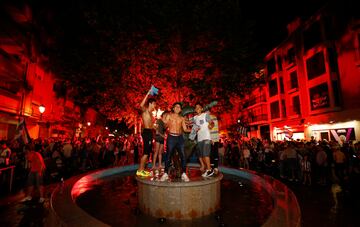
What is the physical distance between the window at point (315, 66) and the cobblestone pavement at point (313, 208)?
66.0 feet

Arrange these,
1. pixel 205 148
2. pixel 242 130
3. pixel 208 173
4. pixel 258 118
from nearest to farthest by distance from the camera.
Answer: pixel 208 173 < pixel 205 148 < pixel 242 130 < pixel 258 118

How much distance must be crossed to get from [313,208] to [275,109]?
31491 mm

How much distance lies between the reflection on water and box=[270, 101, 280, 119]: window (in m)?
28.2

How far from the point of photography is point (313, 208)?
6.70 m

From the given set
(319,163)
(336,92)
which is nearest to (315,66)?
(336,92)

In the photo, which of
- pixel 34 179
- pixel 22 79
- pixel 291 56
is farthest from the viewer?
pixel 291 56

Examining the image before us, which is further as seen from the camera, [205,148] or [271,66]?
[271,66]

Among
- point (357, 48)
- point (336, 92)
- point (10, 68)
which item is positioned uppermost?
point (357, 48)

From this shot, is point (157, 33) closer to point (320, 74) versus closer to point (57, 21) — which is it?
point (57, 21)

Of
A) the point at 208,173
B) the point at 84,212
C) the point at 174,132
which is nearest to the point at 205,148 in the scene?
the point at 208,173

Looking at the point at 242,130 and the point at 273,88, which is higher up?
the point at 273,88

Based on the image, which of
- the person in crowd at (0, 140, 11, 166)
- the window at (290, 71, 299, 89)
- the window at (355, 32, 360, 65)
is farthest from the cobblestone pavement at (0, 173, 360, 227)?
the window at (290, 71, 299, 89)

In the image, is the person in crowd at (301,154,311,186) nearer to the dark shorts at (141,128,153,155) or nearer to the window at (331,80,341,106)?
the dark shorts at (141,128,153,155)

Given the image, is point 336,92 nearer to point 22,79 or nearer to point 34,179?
point 34,179
